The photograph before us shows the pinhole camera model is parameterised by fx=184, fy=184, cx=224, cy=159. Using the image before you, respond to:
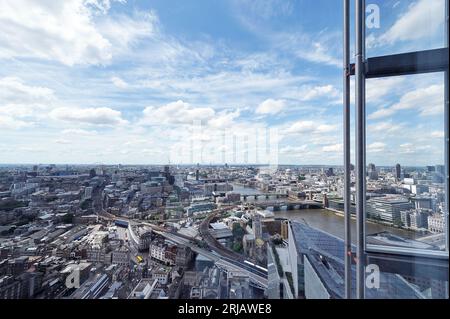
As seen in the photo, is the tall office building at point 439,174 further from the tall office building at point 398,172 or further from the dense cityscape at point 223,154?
the tall office building at point 398,172

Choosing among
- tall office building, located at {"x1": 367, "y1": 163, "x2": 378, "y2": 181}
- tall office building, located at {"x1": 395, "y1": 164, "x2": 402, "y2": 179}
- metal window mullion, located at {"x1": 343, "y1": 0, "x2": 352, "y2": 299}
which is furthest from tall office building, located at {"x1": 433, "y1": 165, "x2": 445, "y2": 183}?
metal window mullion, located at {"x1": 343, "y1": 0, "x2": 352, "y2": 299}

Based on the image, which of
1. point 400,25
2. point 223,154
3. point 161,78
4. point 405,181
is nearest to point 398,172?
point 405,181

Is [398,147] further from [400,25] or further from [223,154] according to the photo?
[223,154]

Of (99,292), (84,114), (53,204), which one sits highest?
(84,114)

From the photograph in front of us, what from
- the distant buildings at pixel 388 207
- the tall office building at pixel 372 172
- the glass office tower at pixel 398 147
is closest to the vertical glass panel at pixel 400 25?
the glass office tower at pixel 398 147

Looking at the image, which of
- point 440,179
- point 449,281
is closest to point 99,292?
point 449,281

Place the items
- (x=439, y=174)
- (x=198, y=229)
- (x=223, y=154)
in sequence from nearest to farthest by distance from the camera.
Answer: (x=439, y=174)
(x=198, y=229)
(x=223, y=154)

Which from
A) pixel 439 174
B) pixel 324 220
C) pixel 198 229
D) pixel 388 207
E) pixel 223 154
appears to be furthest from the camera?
pixel 223 154
